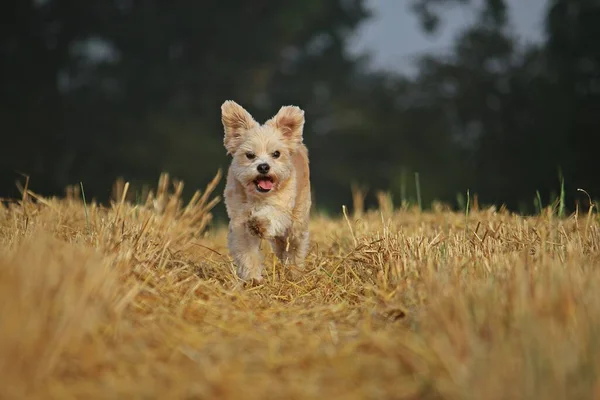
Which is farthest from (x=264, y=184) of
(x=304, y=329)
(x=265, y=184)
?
(x=304, y=329)

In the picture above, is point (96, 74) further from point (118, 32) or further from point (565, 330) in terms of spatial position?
point (565, 330)

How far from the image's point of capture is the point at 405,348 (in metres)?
3.05

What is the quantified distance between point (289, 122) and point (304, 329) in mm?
2236

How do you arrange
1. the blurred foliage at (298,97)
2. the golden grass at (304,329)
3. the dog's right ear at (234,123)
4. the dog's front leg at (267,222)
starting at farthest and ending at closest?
the blurred foliage at (298,97)
the dog's right ear at (234,123)
the dog's front leg at (267,222)
the golden grass at (304,329)

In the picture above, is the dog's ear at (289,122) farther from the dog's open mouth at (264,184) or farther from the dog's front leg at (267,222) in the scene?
the dog's front leg at (267,222)

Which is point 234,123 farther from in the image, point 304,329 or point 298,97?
point 298,97

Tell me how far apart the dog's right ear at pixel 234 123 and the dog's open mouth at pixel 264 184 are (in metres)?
0.44

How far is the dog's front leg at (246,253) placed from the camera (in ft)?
16.7

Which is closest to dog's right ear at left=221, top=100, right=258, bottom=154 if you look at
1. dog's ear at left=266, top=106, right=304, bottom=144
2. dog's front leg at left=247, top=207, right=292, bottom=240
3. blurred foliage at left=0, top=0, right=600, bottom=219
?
dog's ear at left=266, top=106, right=304, bottom=144

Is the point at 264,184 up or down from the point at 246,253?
up

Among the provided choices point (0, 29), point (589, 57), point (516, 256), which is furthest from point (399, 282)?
point (0, 29)

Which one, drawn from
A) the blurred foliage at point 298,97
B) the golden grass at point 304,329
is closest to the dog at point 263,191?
the golden grass at point 304,329

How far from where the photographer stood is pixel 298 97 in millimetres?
23500

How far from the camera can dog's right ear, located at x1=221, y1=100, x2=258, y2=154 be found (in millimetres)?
5516
